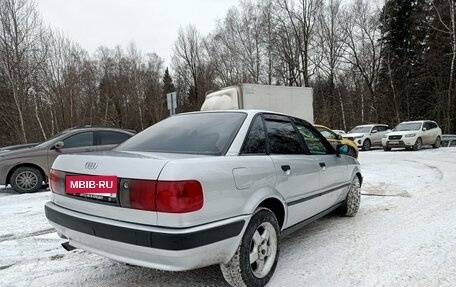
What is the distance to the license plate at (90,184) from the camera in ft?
8.46

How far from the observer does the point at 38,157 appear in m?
8.34

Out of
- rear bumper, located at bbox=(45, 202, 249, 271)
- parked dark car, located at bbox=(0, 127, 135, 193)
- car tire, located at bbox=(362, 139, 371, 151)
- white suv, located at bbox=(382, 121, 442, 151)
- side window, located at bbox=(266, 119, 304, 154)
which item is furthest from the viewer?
car tire, located at bbox=(362, 139, 371, 151)

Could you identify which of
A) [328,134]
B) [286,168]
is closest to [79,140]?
[286,168]

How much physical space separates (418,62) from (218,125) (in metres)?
32.2

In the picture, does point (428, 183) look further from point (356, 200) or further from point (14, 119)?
point (14, 119)

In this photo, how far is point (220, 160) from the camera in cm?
270

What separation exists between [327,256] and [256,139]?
1.54 m

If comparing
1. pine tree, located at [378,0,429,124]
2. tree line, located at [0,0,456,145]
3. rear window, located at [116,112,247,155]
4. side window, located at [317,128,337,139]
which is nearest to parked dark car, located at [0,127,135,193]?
rear window, located at [116,112,247,155]

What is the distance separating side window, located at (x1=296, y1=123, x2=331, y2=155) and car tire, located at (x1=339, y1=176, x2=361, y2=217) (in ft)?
3.18

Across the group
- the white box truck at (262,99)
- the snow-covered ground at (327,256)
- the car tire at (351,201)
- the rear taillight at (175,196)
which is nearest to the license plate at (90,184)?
the rear taillight at (175,196)

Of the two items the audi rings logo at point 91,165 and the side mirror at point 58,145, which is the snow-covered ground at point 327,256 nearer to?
the audi rings logo at point 91,165

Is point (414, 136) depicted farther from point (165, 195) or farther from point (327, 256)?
point (165, 195)

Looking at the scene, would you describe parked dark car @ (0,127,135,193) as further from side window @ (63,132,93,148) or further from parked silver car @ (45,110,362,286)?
parked silver car @ (45,110,362,286)

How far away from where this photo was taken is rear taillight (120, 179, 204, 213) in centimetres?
235
